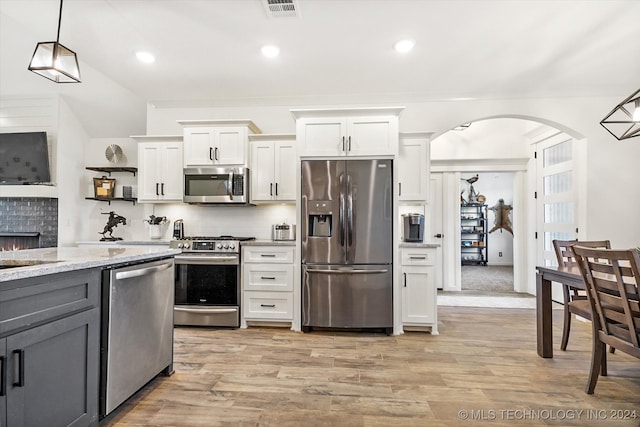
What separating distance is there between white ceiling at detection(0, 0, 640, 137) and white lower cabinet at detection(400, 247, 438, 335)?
77.8 inches

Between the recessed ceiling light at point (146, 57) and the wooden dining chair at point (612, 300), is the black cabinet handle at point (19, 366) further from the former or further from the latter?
the recessed ceiling light at point (146, 57)

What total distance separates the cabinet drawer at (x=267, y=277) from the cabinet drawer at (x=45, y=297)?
200 cm

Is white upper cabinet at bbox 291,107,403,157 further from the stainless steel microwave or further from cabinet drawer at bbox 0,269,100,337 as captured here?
cabinet drawer at bbox 0,269,100,337

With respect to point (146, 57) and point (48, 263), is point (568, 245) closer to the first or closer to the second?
point (48, 263)

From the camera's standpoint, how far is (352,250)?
3.50 meters

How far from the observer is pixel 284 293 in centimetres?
364

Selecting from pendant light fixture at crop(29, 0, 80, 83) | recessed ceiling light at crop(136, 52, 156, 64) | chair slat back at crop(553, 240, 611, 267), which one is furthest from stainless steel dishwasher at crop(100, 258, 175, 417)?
chair slat back at crop(553, 240, 611, 267)

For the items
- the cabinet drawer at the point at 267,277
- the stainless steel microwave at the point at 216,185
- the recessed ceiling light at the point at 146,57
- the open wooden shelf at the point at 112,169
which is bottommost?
the cabinet drawer at the point at 267,277

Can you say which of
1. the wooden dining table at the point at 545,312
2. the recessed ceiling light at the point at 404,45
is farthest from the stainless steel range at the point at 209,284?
the wooden dining table at the point at 545,312

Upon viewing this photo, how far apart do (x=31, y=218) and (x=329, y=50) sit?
4453mm

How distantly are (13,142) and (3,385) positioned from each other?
446cm

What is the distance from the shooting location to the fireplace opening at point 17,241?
4414 mm

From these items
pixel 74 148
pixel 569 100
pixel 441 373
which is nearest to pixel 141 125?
pixel 74 148

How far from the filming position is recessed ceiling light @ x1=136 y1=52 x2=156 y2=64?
329cm
